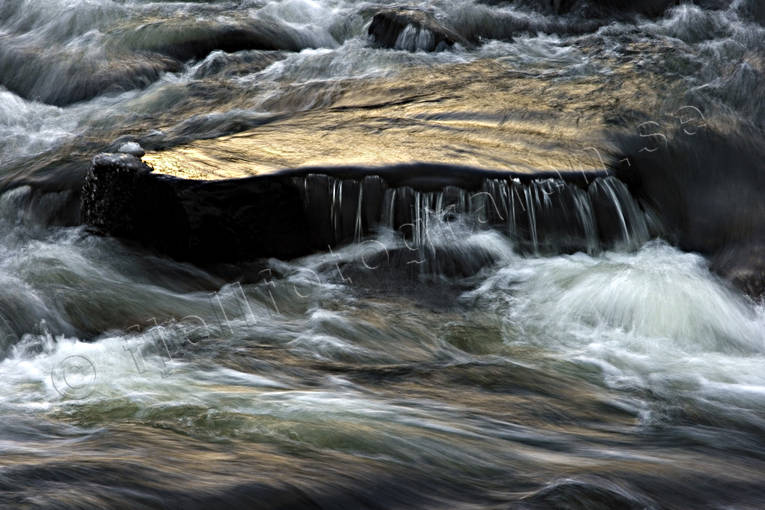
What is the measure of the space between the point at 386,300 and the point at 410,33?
4.09m

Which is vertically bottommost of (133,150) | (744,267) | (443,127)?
(744,267)

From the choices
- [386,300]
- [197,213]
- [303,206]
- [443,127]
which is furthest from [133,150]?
[443,127]

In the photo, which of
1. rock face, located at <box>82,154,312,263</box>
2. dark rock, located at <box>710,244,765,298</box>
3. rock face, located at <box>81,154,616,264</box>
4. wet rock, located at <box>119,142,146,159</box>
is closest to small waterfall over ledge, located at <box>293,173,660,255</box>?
rock face, located at <box>81,154,616,264</box>

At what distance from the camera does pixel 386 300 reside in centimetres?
536

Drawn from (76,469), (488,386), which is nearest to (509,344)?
(488,386)

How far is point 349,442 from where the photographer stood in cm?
358

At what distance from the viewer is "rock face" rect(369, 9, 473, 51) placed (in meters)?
8.69

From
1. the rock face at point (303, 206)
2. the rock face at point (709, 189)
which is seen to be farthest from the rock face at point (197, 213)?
the rock face at point (709, 189)

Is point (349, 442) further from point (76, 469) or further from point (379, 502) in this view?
point (76, 469)

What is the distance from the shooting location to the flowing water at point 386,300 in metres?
3.37

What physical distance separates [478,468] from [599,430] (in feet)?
2.40

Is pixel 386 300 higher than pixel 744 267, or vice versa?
pixel 744 267

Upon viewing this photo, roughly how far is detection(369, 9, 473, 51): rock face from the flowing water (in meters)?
0.06

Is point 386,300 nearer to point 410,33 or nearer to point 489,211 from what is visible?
point 489,211
